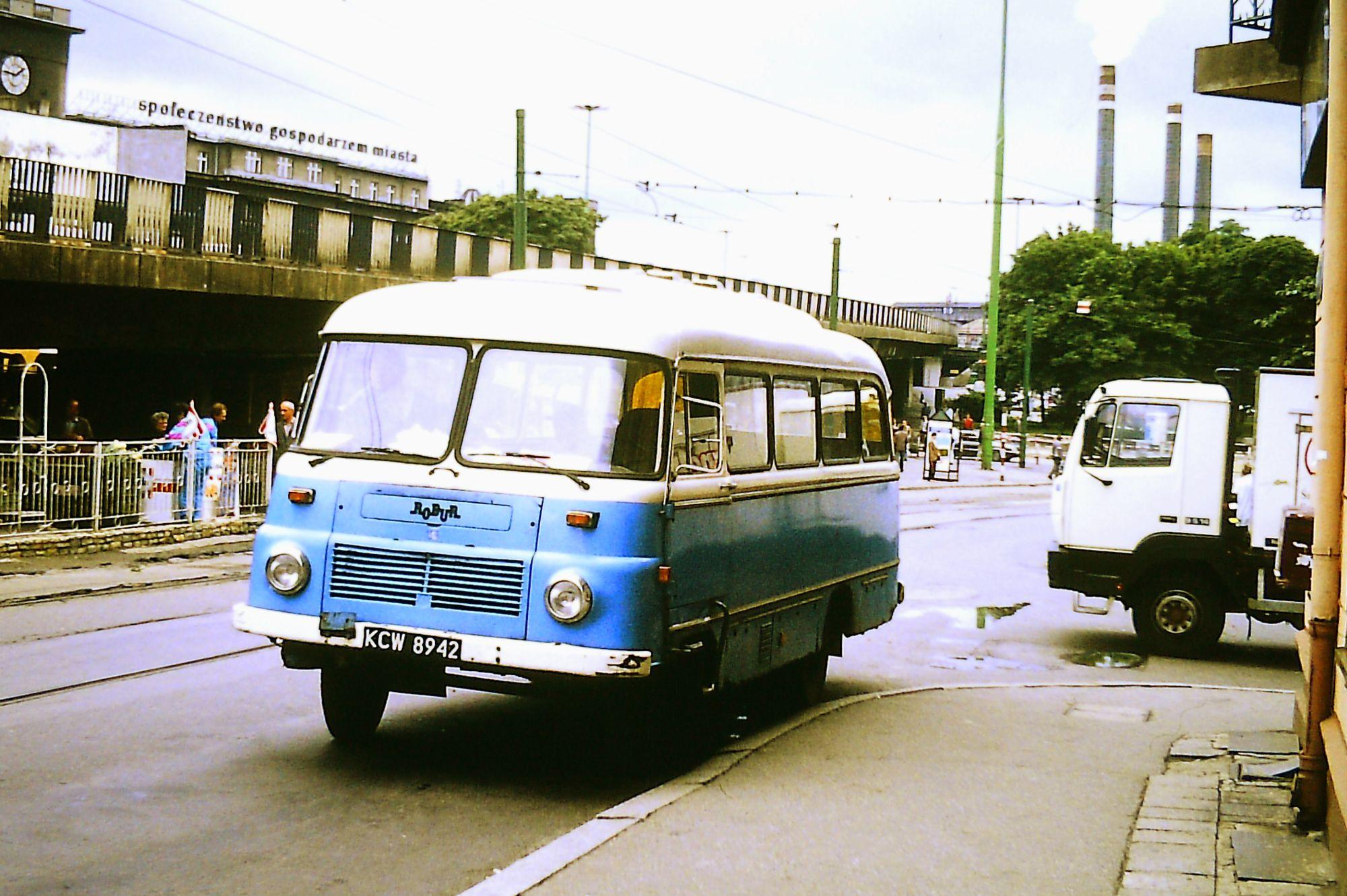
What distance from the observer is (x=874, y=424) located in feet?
39.4

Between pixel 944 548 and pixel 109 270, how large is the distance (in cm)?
1394

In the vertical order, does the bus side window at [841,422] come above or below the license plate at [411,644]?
above

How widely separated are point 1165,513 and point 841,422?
16.6ft

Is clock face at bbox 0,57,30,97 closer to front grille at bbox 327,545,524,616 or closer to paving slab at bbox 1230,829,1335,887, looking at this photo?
front grille at bbox 327,545,524,616

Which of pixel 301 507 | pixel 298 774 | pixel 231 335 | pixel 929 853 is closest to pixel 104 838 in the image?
pixel 298 774

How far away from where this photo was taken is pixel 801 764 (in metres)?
8.61

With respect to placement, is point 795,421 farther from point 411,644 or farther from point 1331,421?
point 1331,421

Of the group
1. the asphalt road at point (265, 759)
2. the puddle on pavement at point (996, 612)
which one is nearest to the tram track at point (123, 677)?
the asphalt road at point (265, 759)

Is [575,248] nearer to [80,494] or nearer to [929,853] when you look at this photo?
[80,494]

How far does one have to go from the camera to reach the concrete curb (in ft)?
20.0

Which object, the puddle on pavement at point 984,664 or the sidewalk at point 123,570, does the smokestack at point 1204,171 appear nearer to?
the sidewalk at point 123,570

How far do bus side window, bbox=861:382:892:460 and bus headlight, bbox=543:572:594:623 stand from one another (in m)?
4.44

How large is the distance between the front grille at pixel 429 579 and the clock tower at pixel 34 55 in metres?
64.2

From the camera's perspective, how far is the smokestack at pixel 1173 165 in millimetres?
109875
